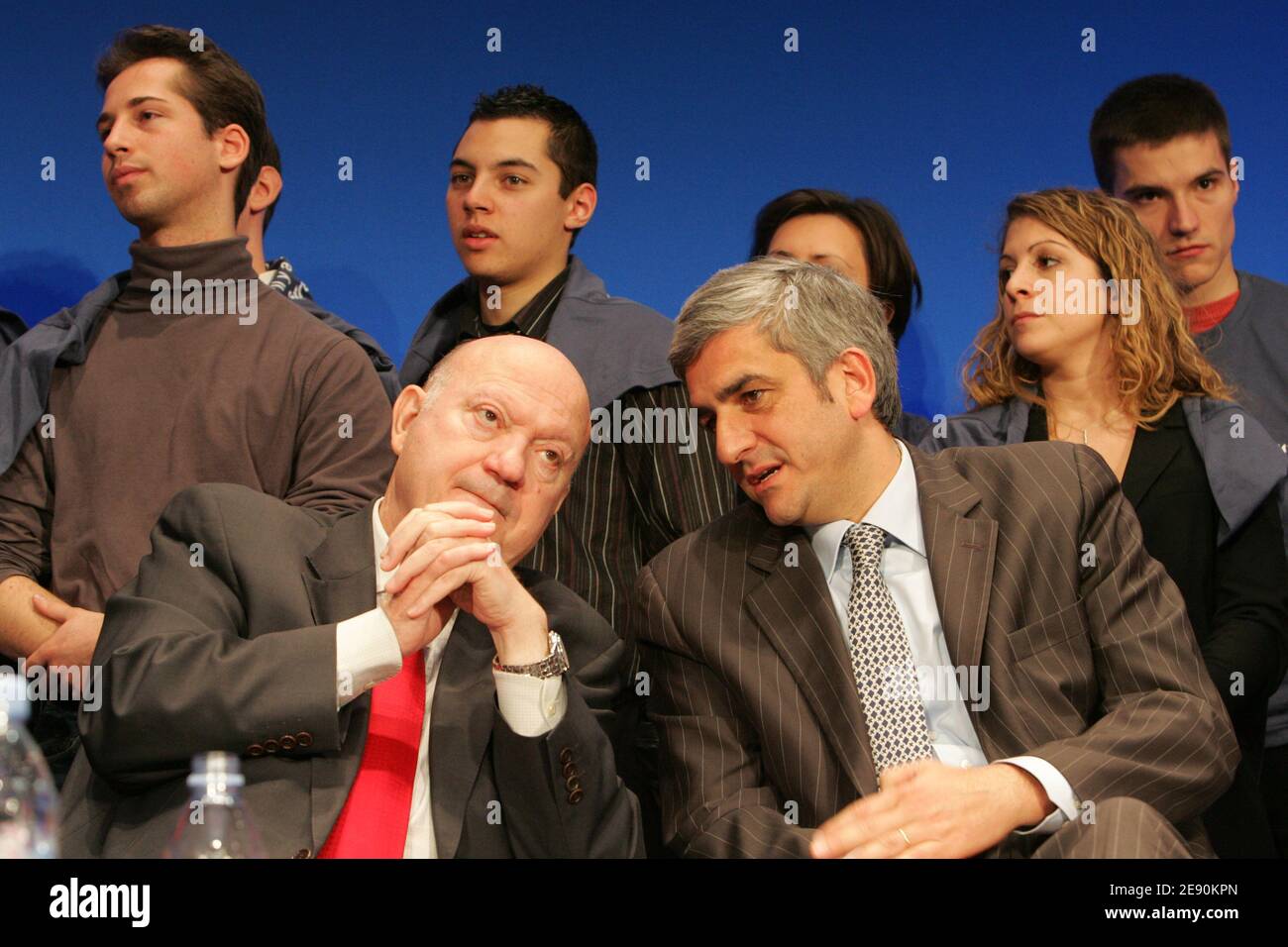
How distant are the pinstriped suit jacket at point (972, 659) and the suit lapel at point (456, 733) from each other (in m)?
0.40

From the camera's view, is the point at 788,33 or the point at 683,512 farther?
the point at 788,33

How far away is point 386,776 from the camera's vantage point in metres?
2.30

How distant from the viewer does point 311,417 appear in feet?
10.1

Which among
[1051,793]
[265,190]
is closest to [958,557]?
[1051,793]

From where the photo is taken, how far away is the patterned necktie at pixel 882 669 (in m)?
2.49

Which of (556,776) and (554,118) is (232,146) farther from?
Result: (556,776)

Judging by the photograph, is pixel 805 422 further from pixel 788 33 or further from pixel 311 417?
pixel 788 33

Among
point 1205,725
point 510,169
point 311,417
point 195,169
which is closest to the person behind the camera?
point 1205,725

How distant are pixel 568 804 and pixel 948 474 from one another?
0.97 m

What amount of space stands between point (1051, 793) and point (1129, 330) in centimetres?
142

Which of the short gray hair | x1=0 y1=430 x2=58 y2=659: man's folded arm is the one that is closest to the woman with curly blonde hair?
the short gray hair

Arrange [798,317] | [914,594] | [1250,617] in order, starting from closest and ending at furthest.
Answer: [914,594]
[798,317]
[1250,617]
